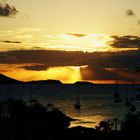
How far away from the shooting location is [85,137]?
4288cm

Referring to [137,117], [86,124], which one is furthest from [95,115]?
[137,117]

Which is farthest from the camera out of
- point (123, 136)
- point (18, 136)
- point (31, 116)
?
point (31, 116)

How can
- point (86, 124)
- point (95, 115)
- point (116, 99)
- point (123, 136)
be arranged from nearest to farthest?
point (123, 136), point (86, 124), point (95, 115), point (116, 99)

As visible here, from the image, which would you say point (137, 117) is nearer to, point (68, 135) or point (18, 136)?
point (68, 135)

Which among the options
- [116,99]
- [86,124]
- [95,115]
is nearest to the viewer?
[86,124]

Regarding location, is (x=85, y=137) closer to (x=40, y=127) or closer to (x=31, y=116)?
(x=40, y=127)

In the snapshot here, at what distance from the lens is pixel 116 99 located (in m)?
155

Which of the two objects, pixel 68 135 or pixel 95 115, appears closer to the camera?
pixel 68 135

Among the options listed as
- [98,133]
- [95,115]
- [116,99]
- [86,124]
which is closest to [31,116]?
[98,133]

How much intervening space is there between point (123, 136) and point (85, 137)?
3.27 meters

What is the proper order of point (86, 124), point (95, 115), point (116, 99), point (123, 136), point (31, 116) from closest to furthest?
point (123, 136) → point (31, 116) → point (86, 124) → point (95, 115) → point (116, 99)

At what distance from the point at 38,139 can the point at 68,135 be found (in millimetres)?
2790

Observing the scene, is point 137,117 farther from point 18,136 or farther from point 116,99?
Result: point 116,99

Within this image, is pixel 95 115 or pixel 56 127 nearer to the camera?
pixel 56 127
